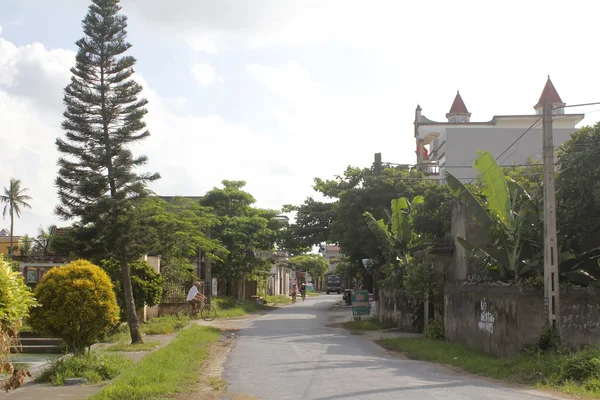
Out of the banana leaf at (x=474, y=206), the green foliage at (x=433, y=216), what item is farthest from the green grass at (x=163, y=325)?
the banana leaf at (x=474, y=206)

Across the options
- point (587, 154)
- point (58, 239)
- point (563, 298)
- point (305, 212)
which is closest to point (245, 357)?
point (58, 239)

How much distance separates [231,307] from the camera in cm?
3784

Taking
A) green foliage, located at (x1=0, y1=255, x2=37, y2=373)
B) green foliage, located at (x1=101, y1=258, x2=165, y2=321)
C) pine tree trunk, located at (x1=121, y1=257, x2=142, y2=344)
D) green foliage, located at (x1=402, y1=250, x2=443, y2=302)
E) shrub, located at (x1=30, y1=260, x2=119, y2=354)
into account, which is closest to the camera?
green foliage, located at (x1=0, y1=255, x2=37, y2=373)

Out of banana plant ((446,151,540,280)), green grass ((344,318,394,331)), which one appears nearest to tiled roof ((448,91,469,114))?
green grass ((344,318,394,331))

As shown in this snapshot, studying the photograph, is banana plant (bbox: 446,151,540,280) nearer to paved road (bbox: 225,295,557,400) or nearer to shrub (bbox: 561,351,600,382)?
paved road (bbox: 225,295,557,400)

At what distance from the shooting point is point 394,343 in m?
19.8

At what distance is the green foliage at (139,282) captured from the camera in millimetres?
21125

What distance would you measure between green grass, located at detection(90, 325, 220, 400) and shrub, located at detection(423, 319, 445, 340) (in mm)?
7466

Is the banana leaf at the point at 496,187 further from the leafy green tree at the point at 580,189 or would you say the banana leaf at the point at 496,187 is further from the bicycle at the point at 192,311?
the bicycle at the point at 192,311

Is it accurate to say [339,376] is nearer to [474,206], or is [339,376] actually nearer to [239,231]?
[474,206]

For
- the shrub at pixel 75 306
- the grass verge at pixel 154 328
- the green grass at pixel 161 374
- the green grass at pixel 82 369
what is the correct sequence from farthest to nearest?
the grass verge at pixel 154 328
the shrub at pixel 75 306
the green grass at pixel 82 369
the green grass at pixel 161 374

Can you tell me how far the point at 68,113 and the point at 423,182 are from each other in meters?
18.7

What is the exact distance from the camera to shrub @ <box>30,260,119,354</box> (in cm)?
1209

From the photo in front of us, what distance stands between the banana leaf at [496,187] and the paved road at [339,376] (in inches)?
155
